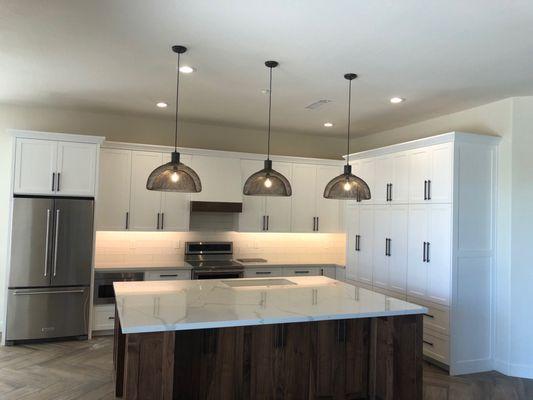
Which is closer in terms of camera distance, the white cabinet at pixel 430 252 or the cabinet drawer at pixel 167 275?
the white cabinet at pixel 430 252

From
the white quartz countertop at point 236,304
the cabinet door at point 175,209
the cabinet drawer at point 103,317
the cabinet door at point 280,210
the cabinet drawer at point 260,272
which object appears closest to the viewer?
the white quartz countertop at point 236,304

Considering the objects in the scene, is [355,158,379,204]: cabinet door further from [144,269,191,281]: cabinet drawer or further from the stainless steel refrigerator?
the stainless steel refrigerator

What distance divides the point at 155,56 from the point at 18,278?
299cm

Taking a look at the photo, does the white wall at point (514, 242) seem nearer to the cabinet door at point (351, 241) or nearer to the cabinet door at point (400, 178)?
the cabinet door at point (400, 178)

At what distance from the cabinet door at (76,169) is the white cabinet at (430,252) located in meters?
3.74

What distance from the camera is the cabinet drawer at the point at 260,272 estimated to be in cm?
571

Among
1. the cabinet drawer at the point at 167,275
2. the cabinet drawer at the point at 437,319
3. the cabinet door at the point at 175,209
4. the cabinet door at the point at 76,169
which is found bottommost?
the cabinet drawer at the point at 437,319

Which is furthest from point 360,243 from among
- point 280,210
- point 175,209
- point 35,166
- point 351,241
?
point 35,166

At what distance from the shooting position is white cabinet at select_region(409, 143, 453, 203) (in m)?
4.38

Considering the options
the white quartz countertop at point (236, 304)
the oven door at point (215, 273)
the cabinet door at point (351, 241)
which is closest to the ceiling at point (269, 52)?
the cabinet door at point (351, 241)

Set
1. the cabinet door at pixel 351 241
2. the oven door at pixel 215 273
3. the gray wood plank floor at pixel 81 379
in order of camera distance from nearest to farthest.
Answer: the gray wood plank floor at pixel 81 379
the oven door at pixel 215 273
the cabinet door at pixel 351 241

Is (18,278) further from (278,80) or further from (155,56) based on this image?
(278,80)

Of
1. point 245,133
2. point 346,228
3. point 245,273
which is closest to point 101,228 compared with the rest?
point 245,273

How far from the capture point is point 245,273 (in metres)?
5.69
